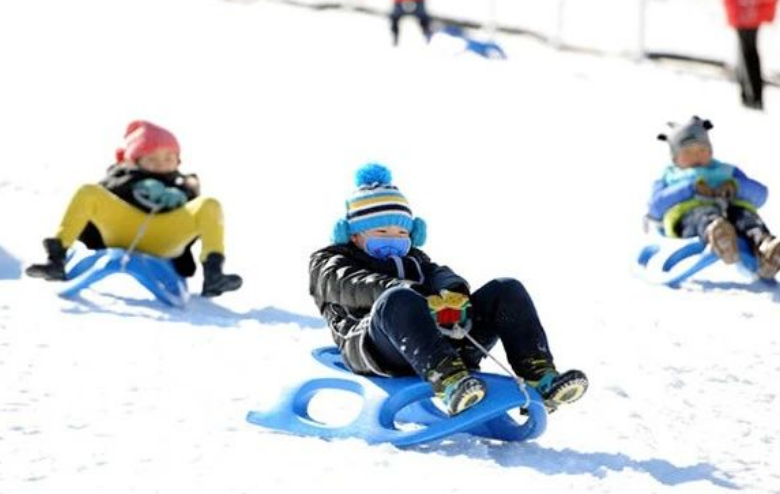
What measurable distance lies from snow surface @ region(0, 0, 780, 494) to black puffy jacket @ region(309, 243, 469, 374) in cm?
34

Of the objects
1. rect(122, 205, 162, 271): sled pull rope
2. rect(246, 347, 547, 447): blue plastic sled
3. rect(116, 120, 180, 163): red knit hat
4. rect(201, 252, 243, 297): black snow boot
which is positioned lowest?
rect(246, 347, 547, 447): blue plastic sled

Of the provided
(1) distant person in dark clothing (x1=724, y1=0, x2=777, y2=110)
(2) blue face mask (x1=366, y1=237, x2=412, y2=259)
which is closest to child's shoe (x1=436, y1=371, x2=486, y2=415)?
(2) blue face mask (x1=366, y1=237, x2=412, y2=259)

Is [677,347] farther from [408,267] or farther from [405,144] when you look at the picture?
[405,144]

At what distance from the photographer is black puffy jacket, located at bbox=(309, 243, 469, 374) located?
4.34 m

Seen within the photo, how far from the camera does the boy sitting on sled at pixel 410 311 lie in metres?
4.03

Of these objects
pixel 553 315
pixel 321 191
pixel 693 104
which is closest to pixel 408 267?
pixel 553 315

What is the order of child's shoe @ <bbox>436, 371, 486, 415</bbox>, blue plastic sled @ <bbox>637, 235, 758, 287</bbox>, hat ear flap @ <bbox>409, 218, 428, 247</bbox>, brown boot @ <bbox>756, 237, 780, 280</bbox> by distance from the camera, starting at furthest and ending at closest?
1. blue plastic sled @ <bbox>637, 235, 758, 287</bbox>
2. brown boot @ <bbox>756, 237, 780, 280</bbox>
3. hat ear flap @ <bbox>409, 218, 428, 247</bbox>
4. child's shoe @ <bbox>436, 371, 486, 415</bbox>

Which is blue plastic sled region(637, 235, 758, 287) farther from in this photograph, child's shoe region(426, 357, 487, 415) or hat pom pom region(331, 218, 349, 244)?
child's shoe region(426, 357, 487, 415)

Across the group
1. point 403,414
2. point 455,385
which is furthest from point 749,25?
point 455,385

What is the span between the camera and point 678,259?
296 inches

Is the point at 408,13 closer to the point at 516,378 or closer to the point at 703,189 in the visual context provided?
the point at 703,189

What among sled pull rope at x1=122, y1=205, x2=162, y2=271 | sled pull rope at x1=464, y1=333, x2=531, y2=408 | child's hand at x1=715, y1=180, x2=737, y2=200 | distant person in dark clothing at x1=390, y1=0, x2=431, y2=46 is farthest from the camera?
distant person in dark clothing at x1=390, y1=0, x2=431, y2=46

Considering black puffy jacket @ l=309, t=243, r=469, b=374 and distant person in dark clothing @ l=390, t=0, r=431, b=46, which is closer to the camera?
black puffy jacket @ l=309, t=243, r=469, b=374

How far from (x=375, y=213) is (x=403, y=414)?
2.14ft
